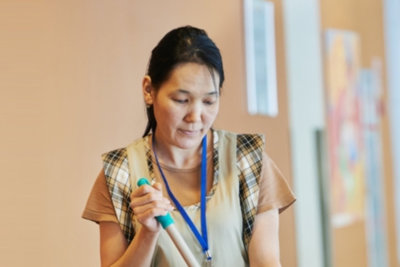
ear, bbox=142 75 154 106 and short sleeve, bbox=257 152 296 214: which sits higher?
ear, bbox=142 75 154 106

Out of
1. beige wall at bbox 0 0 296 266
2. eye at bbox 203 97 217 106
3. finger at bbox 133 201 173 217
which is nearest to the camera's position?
finger at bbox 133 201 173 217

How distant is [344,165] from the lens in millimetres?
3416

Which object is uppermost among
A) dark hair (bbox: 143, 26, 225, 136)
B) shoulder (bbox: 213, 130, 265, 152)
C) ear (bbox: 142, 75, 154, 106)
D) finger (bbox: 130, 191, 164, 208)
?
dark hair (bbox: 143, 26, 225, 136)

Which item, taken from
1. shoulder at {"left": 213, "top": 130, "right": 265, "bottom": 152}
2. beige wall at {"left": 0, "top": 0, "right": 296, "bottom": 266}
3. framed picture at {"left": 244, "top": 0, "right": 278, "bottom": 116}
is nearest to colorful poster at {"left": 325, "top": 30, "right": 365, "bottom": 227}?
framed picture at {"left": 244, "top": 0, "right": 278, "bottom": 116}

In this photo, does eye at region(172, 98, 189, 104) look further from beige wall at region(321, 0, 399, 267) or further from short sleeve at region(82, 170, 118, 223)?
beige wall at region(321, 0, 399, 267)

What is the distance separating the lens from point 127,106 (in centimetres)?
153

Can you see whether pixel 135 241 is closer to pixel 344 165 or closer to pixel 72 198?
pixel 72 198

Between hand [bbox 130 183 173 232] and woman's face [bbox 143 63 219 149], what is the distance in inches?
5.2

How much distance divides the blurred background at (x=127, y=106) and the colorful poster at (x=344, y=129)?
0.01m

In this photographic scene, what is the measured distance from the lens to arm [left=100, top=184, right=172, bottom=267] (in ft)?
3.37

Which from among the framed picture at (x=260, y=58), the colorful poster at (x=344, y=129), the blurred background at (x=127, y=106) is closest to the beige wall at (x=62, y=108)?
the blurred background at (x=127, y=106)

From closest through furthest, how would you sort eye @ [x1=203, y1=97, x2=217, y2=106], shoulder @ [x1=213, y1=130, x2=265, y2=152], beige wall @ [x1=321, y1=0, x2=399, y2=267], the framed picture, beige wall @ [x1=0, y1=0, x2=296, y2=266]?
1. eye @ [x1=203, y1=97, x2=217, y2=106]
2. shoulder @ [x1=213, y1=130, x2=265, y2=152]
3. beige wall @ [x1=0, y1=0, x2=296, y2=266]
4. the framed picture
5. beige wall @ [x1=321, y1=0, x2=399, y2=267]

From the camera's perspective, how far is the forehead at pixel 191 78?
1.11 metres

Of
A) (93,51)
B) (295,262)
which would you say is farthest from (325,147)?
(93,51)
